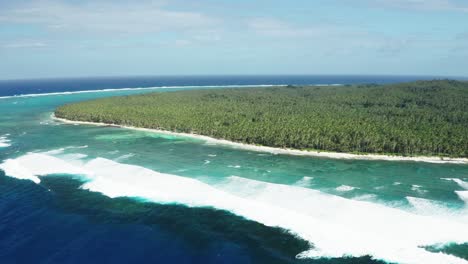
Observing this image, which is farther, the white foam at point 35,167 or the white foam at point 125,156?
the white foam at point 125,156

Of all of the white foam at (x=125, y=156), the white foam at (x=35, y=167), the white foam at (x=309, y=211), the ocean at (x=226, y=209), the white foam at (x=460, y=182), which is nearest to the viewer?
the ocean at (x=226, y=209)

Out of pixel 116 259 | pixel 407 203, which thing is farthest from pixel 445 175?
pixel 116 259

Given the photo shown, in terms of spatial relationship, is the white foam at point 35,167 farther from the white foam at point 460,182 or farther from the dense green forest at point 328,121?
the white foam at point 460,182

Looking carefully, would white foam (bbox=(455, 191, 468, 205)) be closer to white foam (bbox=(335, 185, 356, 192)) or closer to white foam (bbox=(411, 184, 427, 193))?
white foam (bbox=(411, 184, 427, 193))

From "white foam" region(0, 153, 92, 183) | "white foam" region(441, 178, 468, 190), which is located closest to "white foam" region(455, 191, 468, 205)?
"white foam" region(441, 178, 468, 190)

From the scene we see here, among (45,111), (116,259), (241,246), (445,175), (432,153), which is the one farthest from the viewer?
(45,111)

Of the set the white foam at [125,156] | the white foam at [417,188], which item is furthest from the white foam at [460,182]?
the white foam at [125,156]

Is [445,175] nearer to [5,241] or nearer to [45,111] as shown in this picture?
[5,241]
